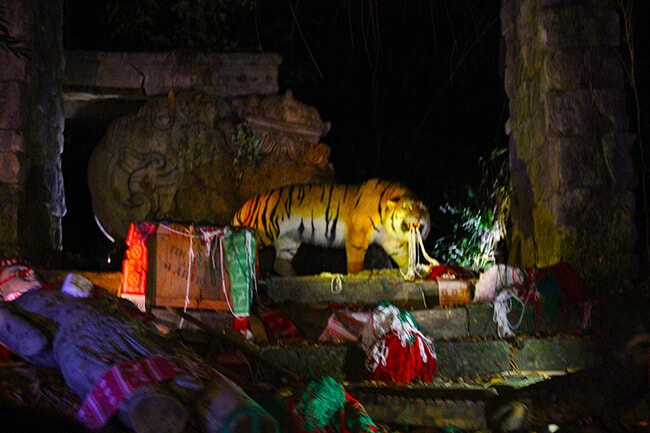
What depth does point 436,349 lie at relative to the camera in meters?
6.12

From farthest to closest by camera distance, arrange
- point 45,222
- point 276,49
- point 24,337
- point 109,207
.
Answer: point 276,49, point 109,207, point 45,222, point 24,337

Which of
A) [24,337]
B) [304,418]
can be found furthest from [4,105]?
[304,418]

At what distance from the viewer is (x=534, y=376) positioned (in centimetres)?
607

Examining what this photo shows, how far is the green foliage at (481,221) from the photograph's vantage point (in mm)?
9289

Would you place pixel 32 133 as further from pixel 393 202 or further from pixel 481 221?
pixel 481 221

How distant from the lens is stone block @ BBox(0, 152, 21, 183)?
740 centimetres

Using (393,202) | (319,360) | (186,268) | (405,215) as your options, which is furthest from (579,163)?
(186,268)

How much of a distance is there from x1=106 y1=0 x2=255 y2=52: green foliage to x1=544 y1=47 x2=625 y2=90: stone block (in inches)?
194

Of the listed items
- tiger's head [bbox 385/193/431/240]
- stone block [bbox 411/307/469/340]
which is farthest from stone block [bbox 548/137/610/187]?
stone block [bbox 411/307/469/340]

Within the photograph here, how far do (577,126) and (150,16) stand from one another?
6511mm

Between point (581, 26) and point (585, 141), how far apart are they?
114cm

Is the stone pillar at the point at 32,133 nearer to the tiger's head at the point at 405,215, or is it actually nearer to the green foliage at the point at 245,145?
the green foliage at the point at 245,145

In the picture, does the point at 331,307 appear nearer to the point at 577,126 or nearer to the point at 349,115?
the point at 577,126

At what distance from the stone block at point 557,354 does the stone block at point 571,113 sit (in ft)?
6.93
